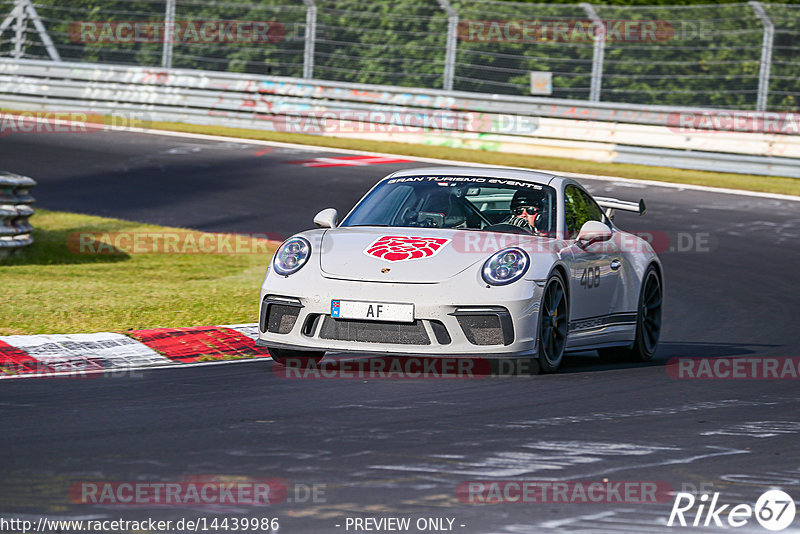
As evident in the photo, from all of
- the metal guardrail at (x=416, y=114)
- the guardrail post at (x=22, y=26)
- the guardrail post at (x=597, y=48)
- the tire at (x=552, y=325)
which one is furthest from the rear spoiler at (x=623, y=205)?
the guardrail post at (x=22, y=26)

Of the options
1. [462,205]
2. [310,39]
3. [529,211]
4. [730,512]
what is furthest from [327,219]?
[310,39]

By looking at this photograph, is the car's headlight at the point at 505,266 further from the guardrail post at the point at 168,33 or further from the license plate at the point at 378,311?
the guardrail post at the point at 168,33

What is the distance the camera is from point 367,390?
7195 mm

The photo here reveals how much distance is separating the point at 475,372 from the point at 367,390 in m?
1.01

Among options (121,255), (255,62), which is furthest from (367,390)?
(255,62)

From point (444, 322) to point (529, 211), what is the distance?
4.57 feet

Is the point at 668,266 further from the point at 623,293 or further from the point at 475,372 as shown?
the point at 475,372

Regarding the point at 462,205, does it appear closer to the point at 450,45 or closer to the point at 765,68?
the point at 765,68

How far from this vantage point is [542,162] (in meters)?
21.4

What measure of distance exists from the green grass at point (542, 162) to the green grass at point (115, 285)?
24.5 ft

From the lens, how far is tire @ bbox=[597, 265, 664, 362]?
9.27 m

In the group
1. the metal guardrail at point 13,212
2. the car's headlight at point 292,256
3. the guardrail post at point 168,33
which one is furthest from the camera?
the guardrail post at point 168,33

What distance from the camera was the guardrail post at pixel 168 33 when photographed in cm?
2434

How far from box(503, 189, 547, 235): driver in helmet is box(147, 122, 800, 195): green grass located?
11547 mm
